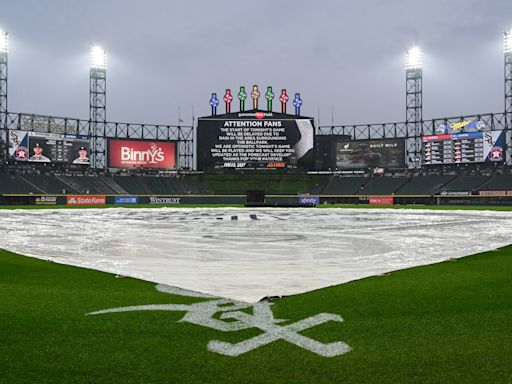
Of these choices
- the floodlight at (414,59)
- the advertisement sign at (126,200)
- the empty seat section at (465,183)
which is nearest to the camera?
the advertisement sign at (126,200)

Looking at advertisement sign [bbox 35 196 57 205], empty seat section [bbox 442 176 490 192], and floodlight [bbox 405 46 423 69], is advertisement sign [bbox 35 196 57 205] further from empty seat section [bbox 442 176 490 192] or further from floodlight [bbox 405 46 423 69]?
floodlight [bbox 405 46 423 69]

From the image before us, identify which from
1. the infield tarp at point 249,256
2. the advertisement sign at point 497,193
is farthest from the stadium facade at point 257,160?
Result: the infield tarp at point 249,256

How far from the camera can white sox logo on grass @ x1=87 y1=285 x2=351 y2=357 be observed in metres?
3.36

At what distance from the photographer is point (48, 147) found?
59438mm

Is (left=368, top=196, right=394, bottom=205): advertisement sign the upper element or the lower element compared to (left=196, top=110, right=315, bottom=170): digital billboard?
lower

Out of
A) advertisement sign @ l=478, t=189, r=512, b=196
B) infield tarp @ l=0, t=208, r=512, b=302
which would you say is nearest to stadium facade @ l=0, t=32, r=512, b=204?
advertisement sign @ l=478, t=189, r=512, b=196

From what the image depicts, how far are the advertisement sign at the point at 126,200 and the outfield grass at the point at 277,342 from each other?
49997mm

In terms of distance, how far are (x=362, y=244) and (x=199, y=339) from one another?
8088 mm

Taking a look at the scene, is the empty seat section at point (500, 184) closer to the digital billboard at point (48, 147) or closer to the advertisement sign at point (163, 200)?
the advertisement sign at point (163, 200)

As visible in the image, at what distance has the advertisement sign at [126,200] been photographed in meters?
54.0

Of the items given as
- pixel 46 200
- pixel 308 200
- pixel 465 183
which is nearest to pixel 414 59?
pixel 465 183

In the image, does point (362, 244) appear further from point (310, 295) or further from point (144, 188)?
point (144, 188)

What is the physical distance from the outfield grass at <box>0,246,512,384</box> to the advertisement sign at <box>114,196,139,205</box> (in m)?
50.0

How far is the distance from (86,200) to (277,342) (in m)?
53.1
